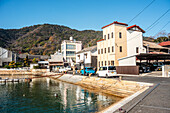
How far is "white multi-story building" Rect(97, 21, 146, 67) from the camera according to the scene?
110 feet

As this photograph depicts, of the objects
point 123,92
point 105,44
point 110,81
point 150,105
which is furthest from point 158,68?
point 150,105

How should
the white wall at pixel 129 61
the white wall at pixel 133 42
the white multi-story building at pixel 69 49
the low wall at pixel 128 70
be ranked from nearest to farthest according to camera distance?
the low wall at pixel 128 70 < the white wall at pixel 129 61 < the white wall at pixel 133 42 < the white multi-story building at pixel 69 49

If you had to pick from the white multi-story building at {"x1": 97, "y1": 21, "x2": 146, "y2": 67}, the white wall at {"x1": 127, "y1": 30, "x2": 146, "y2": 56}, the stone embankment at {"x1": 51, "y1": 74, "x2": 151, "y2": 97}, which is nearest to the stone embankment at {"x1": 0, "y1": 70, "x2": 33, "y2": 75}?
the white multi-story building at {"x1": 97, "y1": 21, "x2": 146, "y2": 67}

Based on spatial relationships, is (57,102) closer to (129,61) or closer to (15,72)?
(129,61)

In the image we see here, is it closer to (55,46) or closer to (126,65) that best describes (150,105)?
(126,65)

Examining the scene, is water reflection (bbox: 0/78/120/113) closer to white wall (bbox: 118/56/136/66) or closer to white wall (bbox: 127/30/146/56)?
white wall (bbox: 118/56/136/66)

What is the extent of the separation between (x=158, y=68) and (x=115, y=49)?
11.2 metres

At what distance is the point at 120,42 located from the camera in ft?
112

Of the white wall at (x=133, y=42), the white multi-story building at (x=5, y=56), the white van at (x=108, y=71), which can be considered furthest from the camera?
the white multi-story building at (x=5, y=56)

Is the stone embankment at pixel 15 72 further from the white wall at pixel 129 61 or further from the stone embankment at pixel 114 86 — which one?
the white wall at pixel 129 61

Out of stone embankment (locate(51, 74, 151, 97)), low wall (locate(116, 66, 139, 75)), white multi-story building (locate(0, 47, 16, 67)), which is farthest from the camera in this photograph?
white multi-story building (locate(0, 47, 16, 67))

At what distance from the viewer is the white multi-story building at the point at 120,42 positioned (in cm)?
3357

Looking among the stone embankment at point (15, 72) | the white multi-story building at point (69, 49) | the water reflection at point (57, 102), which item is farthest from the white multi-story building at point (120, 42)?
the stone embankment at point (15, 72)

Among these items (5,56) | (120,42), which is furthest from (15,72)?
(120,42)
